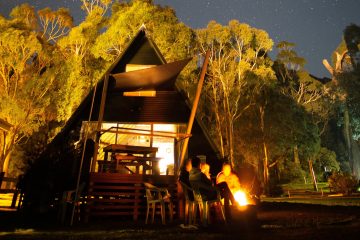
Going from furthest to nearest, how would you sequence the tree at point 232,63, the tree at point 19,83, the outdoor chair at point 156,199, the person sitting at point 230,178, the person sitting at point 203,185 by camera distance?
the tree at point 232,63 → the tree at point 19,83 → the outdoor chair at point 156,199 → the person sitting at point 230,178 → the person sitting at point 203,185

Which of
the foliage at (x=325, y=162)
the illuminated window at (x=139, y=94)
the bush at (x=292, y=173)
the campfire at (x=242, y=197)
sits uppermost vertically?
the foliage at (x=325, y=162)

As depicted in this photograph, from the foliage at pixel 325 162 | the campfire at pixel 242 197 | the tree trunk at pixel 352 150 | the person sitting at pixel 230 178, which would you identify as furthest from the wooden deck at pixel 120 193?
the tree trunk at pixel 352 150

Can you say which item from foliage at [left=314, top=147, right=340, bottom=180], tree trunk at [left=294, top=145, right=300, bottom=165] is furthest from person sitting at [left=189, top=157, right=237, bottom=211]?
foliage at [left=314, top=147, right=340, bottom=180]

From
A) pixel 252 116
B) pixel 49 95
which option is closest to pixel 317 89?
pixel 252 116

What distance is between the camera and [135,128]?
39.3 ft

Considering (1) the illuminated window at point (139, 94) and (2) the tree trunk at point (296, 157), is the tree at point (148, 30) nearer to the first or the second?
(1) the illuminated window at point (139, 94)

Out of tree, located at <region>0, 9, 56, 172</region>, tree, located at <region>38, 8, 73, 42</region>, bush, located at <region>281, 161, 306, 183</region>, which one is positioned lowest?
bush, located at <region>281, 161, 306, 183</region>

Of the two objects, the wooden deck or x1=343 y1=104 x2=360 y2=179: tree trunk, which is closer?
the wooden deck

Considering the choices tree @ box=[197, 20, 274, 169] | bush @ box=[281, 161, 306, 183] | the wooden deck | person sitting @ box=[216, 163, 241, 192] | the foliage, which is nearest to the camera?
person sitting @ box=[216, 163, 241, 192]

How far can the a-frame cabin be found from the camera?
23.7ft

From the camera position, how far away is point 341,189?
16.1 m

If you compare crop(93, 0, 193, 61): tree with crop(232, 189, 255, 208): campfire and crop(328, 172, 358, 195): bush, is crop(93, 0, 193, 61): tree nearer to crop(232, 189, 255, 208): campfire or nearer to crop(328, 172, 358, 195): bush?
crop(328, 172, 358, 195): bush

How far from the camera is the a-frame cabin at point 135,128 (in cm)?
723

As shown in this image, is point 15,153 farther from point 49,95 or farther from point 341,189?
point 341,189
